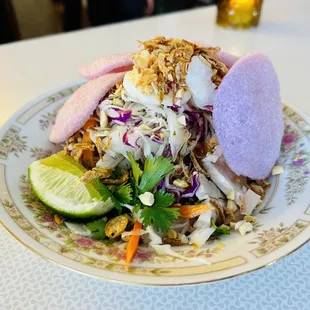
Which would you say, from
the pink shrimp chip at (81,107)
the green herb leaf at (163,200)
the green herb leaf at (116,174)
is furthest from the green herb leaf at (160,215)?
the pink shrimp chip at (81,107)

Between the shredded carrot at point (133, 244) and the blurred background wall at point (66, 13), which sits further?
the blurred background wall at point (66, 13)

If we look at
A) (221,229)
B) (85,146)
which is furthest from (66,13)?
(221,229)

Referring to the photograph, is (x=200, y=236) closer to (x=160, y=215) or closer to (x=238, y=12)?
(x=160, y=215)

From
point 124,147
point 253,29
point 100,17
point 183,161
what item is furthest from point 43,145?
point 100,17

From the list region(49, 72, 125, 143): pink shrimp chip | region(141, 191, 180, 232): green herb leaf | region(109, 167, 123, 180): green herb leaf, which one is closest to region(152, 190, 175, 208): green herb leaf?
region(141, 191, 180, 232): green herb leaf

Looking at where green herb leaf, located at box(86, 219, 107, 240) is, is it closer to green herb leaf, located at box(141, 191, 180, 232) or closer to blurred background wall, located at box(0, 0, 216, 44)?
green herb leaf, located at box(141, 191, 180, 232)

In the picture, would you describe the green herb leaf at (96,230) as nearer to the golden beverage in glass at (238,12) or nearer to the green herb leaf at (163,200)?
the green herb leaf at (163,200)

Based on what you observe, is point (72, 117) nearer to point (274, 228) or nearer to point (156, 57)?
point (156, 57)
